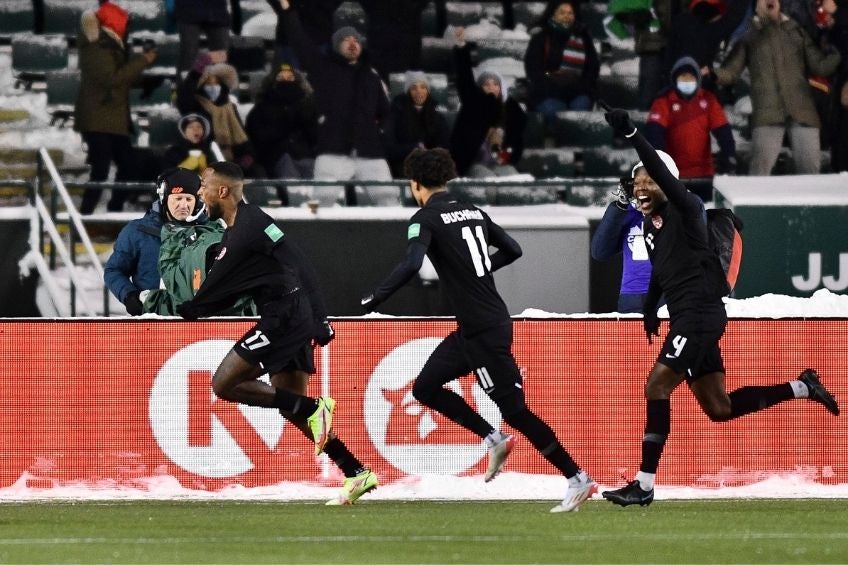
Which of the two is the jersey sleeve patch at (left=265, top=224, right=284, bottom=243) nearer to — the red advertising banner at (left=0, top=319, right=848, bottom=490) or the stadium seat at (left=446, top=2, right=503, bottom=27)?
the red advertising banner at (left=0, top=319, right=848, bottom=490)

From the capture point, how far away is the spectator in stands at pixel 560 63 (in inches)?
746

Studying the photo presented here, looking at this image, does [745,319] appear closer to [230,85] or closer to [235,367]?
[235,367]

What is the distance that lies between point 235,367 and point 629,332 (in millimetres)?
2536

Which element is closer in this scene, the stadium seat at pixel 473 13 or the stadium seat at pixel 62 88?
the stadium seat at pixel 62 88

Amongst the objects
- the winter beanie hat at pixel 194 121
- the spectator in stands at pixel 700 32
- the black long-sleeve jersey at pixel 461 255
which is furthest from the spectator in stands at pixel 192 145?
the black long-sleeve jersey at pixel 461 255

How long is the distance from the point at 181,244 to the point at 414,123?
5.87 m

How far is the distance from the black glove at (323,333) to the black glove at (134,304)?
61.1 inches

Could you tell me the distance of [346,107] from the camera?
1753 cm

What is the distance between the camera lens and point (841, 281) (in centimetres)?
1678

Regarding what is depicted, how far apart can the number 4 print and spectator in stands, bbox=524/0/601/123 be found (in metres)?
8.14

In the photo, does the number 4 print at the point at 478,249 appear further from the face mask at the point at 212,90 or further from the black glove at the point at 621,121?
the face mask at the point at 212,90

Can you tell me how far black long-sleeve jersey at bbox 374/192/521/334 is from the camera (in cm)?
1095

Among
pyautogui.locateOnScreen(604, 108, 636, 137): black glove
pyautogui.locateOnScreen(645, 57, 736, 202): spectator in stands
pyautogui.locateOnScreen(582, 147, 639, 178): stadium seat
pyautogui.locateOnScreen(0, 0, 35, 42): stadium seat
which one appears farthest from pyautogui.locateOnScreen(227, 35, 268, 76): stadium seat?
pyautogui.locateOnScreen(604, 108, 636, 137): black glove

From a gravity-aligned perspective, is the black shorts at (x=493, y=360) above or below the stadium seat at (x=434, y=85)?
above
